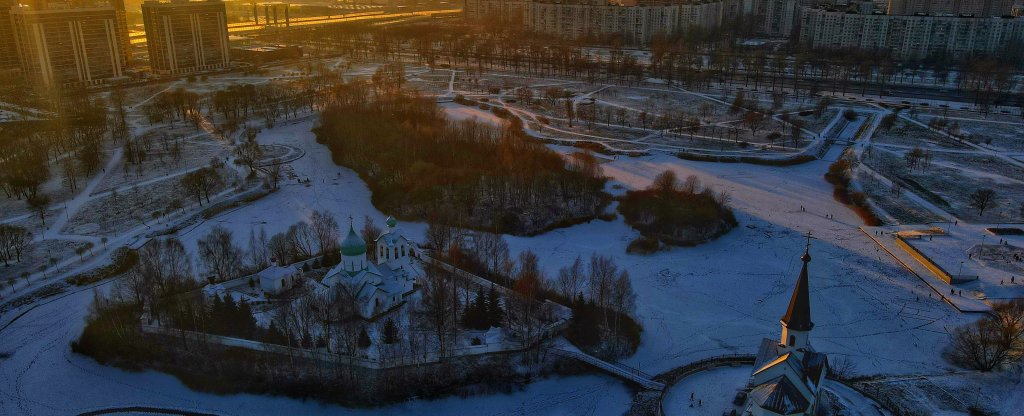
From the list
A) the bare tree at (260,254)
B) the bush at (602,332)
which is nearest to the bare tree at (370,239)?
the bare tree at (260,254)

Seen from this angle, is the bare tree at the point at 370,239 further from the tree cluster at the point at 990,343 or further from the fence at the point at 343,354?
the tree cluster at the point at 990,343

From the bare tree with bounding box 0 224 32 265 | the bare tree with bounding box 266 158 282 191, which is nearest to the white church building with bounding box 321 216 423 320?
the bare tree with bounding box 0 224 32 265

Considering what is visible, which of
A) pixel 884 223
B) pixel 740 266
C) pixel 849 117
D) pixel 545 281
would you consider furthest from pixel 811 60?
pixel 545 281

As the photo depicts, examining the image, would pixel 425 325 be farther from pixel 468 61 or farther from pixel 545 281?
pixel 468 61

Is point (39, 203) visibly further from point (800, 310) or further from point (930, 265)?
A: point (930, 265)

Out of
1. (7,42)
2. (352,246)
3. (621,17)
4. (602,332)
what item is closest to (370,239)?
(352,246)

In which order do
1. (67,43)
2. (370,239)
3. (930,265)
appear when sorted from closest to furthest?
1. (930,265)
2. (370,239)
3. (67,43)
